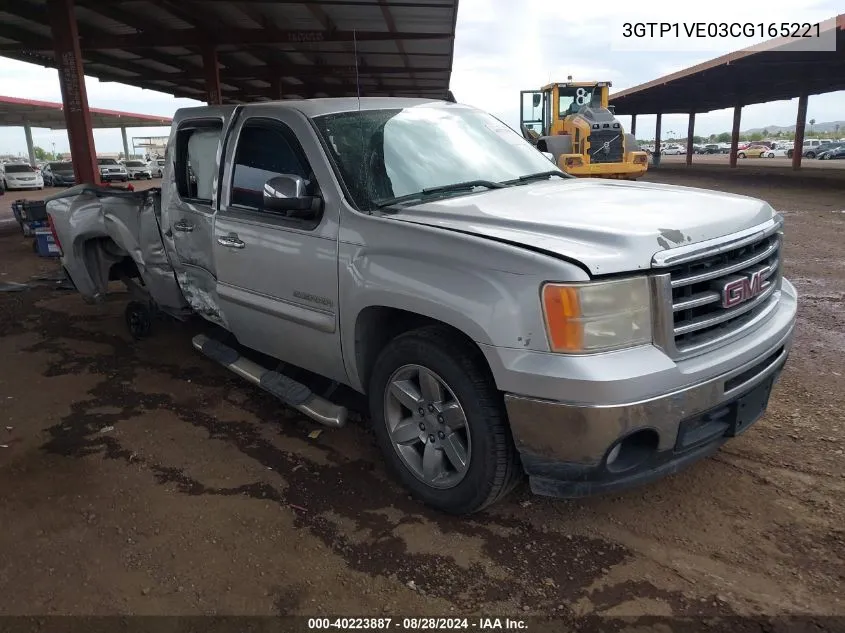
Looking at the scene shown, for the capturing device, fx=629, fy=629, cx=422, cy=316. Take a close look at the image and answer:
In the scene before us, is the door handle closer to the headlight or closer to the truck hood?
the truck hood

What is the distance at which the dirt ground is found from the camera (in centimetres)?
246

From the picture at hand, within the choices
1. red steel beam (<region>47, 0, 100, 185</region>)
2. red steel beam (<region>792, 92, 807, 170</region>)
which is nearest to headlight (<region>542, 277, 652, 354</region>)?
red steel beam (<region>47, 0, 100, 185</region>)

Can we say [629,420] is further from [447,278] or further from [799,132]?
[799,132]

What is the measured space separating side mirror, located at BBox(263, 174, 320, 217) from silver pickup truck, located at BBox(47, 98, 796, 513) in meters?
0.01

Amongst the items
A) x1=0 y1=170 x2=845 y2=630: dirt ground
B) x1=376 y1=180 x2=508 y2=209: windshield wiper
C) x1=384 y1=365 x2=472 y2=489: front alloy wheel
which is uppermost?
x1=376 y1=180 x2=508 y2=209: windshield wiper

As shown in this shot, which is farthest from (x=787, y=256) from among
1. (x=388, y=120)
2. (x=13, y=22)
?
(x=13, y=22)

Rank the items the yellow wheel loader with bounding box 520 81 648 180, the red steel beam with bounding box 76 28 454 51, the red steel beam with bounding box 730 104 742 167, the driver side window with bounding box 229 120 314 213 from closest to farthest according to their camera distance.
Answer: the driver side window with bounding box 229 120 314 213, the red steel beam with bounding box 76 28 454 51, the yellow wheel loader with bounding box 520 81 648 180, the red steel beam with bounding box 730 104 742 167

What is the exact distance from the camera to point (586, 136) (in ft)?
54.7

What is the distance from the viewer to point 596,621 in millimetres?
2305

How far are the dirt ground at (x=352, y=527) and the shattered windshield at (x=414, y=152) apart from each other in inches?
61.0

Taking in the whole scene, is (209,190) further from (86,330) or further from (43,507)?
(86,330)

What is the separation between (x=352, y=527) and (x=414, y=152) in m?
2.05

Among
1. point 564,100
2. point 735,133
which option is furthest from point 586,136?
point 735,133

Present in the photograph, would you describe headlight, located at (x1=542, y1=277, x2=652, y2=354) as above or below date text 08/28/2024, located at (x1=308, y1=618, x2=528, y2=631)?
above
